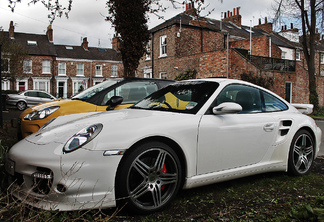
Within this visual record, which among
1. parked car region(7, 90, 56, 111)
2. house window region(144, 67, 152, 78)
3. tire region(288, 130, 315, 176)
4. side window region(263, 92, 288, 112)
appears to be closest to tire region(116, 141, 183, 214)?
side window region(263, 92, 288, 112)

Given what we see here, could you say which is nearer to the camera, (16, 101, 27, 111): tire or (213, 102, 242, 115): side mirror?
(213, 102, 242, 115): side mirror

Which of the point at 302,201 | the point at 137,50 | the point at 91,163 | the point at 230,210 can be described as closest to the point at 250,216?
the point at 230,210

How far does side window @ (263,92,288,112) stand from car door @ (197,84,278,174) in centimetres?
12

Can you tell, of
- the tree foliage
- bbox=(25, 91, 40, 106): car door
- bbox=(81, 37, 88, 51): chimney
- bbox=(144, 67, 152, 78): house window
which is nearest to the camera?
the tree foliage

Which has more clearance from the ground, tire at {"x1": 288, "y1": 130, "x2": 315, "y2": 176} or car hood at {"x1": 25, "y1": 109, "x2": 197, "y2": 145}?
car hood at {"x1": 25, "y1": 109, "x2": 197, "y2": 145}

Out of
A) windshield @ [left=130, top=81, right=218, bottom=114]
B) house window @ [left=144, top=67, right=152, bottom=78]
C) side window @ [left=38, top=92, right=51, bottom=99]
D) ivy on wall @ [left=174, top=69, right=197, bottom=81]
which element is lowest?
windshield @ [left=130, top=81, right=218, bottom=114]

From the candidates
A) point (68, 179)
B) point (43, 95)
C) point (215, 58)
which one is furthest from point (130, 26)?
point (43, 95)

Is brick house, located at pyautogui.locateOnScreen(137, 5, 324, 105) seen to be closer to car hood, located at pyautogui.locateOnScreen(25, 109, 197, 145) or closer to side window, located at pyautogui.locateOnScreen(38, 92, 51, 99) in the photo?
side window, located at pyautogui.locateOnScreen(38, 92, 51, 99)

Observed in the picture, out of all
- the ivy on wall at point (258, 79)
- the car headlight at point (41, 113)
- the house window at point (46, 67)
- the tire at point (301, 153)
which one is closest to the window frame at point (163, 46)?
the ivy on wall at point (258, 79)

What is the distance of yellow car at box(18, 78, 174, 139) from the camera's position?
5.12m

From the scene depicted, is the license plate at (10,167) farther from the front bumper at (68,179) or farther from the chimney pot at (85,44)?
the chimney pot at (85,44)

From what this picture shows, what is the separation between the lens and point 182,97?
11.5 ft

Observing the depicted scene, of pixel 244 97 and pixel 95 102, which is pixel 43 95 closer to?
pixel 95 102

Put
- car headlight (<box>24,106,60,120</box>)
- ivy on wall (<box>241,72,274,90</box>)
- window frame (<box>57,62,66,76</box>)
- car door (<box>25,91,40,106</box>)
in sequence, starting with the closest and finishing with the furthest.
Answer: car headlight (<box>24,106,60,120</box>) < ivy on wall (<box>241,72,274,90</box>) < car door (<box>25,91,40,106</box>) < window frame (<box>57,62,66,76</box>)
